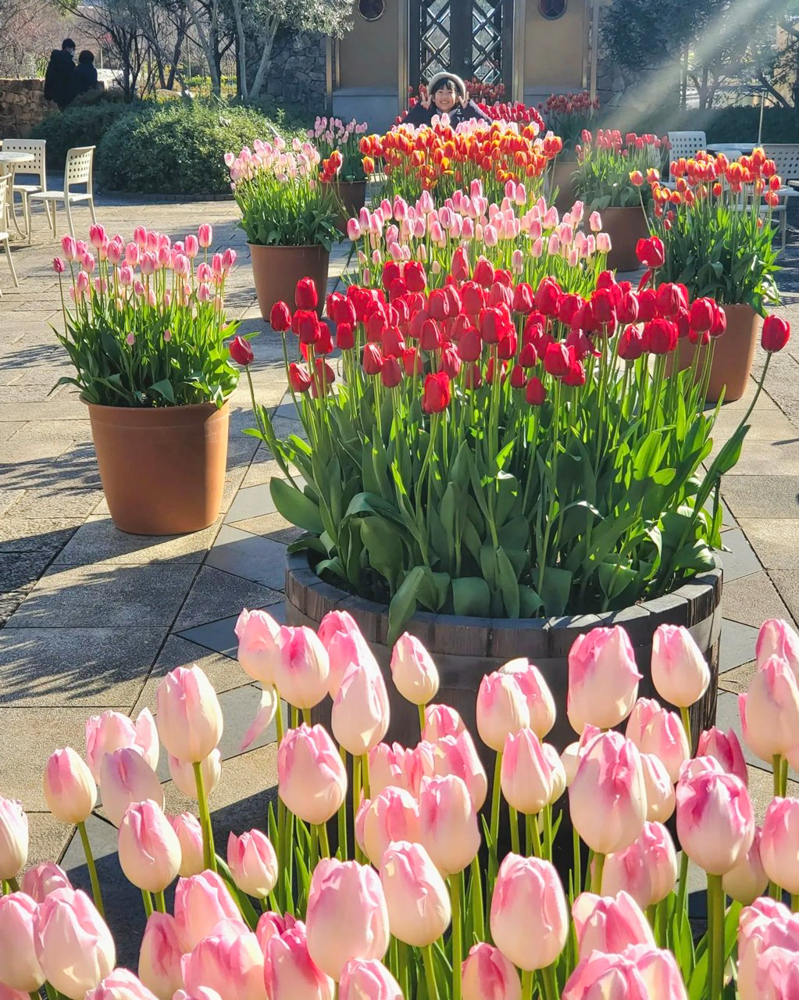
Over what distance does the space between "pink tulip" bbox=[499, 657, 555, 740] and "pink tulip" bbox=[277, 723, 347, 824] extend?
196 millimetres

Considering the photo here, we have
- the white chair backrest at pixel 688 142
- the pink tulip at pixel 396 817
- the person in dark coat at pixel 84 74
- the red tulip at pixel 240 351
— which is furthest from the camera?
the person in dark coat at pixel 84 74

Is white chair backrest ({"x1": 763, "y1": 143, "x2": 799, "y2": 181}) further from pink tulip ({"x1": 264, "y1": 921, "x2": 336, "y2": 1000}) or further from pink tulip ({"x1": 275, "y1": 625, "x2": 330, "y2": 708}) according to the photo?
pink tulip ({"x1": 264, "y1": 921, "x2": 336, "y2": 1000})

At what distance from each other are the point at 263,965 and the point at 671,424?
6.31ft

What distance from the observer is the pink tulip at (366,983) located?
628 mm

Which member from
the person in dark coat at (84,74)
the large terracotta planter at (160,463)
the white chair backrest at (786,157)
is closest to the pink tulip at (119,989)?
the large terracotta planter at (160,463)

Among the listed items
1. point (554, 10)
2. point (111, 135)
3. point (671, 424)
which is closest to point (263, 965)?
point (671, 424)

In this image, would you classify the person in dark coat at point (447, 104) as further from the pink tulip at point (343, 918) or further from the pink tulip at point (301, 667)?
the pink tulip at point (343, 918)

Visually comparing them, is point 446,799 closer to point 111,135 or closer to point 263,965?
point 263,965

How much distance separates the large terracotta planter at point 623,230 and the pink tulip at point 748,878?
9660mm

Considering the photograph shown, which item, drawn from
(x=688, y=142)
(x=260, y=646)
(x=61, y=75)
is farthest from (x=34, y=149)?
(x=260, y=646)

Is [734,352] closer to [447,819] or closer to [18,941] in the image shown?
[447,819]

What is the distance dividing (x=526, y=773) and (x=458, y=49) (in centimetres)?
2259

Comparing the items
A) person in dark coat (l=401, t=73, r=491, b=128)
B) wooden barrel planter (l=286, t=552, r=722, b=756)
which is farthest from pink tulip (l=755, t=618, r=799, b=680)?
person in dark coat (l=401, t=73, r=491, b=128)

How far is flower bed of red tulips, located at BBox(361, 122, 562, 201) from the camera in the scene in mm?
5883
